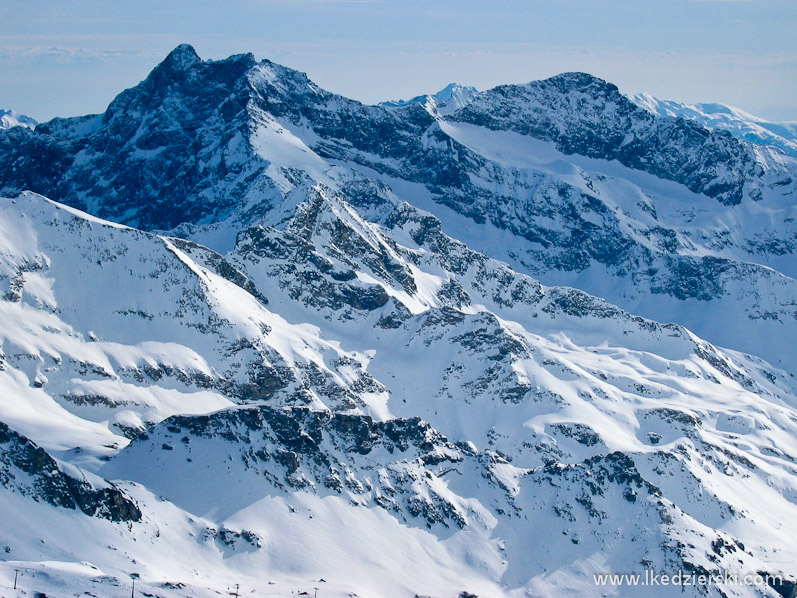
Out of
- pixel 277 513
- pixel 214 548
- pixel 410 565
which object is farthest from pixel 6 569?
pixel 410 565

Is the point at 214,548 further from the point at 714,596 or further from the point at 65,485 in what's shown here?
the point at 714,596

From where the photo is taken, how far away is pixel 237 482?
198875 mm

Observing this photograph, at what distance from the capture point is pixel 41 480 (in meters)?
176

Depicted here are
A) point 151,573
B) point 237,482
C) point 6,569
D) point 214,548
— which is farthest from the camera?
point 237,482

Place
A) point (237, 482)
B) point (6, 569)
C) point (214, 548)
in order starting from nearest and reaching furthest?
point (6, 569)
point (214, 548)
point (237, 482)

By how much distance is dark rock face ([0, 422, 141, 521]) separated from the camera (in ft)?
574

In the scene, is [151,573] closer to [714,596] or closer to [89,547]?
[89,547]

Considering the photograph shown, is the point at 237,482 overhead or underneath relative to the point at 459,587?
overhead

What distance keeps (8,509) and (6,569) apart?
16839 mm

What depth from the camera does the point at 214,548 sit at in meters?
187

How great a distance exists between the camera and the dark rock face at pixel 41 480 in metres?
175

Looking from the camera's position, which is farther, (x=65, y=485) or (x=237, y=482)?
(x=237, y=482)

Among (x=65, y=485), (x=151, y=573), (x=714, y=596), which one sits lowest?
(x=714, y=596)

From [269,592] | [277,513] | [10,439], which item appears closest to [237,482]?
[277,513]
